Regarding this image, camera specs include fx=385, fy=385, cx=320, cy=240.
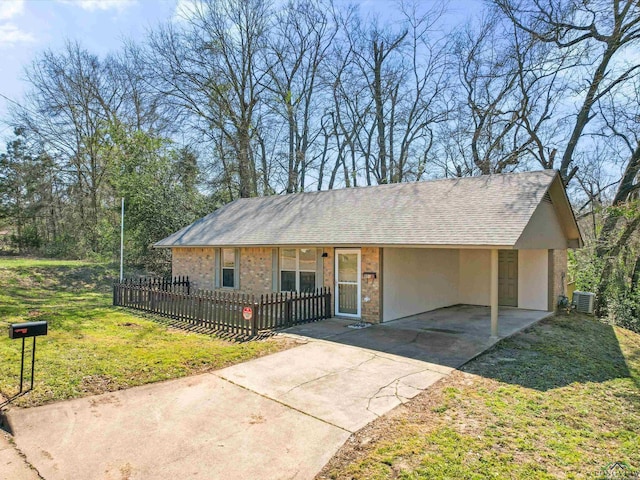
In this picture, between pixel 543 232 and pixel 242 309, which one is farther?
pixel 543 232

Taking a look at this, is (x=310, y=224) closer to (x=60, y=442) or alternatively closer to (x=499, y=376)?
(x=499, y=376)

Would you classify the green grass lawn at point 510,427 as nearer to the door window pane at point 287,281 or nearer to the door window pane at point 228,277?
the door window pane at point 287,281

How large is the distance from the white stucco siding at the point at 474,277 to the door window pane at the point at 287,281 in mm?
6279

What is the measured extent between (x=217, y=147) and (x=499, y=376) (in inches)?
895

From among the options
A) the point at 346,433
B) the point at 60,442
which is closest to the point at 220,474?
the point at 346,433

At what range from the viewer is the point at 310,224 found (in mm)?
12547

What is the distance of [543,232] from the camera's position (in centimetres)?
1087

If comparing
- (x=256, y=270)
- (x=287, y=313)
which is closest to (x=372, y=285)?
(x=287, y=313)

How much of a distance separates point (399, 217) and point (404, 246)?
2019 millimetres

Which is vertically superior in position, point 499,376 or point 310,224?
point 310,224

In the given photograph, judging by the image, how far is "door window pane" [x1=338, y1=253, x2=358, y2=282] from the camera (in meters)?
10.9

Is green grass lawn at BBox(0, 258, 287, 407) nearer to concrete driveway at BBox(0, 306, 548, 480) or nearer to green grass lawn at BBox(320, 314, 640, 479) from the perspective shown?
concrete driveway at BBox(0, 306, 548, 480)

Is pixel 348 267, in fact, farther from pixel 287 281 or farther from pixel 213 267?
pixel 213 267

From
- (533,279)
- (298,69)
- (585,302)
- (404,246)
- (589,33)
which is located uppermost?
(298,69)
